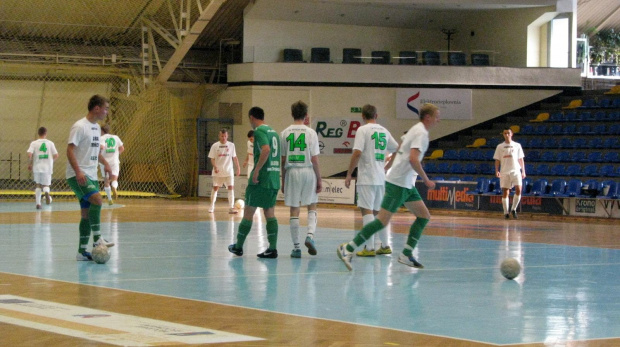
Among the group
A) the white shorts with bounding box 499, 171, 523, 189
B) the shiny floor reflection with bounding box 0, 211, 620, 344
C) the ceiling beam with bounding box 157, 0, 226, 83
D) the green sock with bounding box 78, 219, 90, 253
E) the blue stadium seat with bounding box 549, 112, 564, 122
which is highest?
the ceiling beam with bounding box 157, 0, 226, 83

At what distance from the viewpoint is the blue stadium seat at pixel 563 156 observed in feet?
98.9

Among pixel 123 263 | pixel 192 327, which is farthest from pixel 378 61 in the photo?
pixel 192 327

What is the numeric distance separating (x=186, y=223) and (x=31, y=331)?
12918 millimetres

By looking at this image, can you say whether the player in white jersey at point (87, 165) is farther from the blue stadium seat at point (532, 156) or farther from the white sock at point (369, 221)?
the blue stadium seat at point (532, 156)

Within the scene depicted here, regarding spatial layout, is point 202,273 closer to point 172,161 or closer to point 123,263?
point 123,263

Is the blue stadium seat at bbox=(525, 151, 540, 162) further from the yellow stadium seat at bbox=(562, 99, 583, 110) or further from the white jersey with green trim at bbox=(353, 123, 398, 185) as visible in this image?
the white jersey with green trim at bbox=(353, 123, 398, 185)

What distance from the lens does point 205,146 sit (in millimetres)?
35469

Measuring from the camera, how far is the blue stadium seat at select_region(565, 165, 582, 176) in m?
28.9

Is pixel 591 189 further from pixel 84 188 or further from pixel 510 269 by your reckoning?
pixel 84 188

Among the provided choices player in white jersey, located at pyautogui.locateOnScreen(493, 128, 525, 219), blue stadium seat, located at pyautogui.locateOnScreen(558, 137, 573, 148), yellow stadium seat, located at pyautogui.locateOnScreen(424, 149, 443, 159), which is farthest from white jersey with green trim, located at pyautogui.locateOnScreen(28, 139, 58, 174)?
blue stadium seat, located at pyautogui.locateOnScreen(558, 137, 573, 148)

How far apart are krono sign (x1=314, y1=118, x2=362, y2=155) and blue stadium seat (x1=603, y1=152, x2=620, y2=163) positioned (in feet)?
30.3

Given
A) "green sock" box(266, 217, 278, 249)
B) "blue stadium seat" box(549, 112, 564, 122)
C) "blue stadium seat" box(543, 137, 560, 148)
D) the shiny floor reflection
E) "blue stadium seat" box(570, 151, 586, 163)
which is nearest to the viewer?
the shiny floor reflection

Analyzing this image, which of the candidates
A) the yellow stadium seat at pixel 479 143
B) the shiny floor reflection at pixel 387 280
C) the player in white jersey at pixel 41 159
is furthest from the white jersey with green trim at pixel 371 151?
the yellow stadium seat at pixel 479 143

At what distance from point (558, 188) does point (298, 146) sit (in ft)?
51.6
